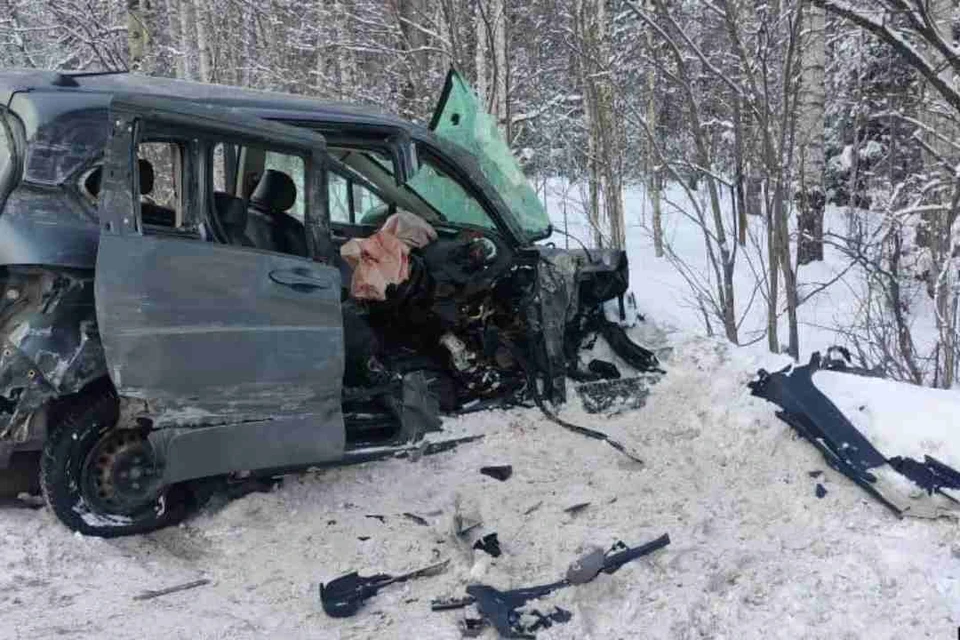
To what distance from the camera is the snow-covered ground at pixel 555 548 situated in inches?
120

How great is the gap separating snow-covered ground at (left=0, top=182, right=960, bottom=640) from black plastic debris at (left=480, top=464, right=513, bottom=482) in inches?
2.2

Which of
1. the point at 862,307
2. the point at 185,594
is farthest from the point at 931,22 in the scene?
the point at 185,594

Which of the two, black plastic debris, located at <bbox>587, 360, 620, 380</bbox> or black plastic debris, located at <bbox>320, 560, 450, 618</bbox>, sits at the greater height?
black plastic debris, located at <bbox>587, 360, 620, 380</bbox>

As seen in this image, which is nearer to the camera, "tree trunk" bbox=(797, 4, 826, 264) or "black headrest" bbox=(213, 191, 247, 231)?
"black headrest" bbox=(213, 191, 247, 231)

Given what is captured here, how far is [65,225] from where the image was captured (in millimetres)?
3385

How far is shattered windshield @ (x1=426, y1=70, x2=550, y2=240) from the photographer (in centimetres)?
520

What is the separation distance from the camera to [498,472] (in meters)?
4.40

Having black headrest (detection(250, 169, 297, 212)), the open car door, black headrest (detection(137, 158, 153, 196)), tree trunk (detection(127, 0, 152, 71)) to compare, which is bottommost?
the open car door

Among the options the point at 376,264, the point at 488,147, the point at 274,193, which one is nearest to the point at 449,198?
the point at 488,147

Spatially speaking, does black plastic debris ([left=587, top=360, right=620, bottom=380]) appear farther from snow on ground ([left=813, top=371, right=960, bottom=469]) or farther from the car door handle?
the car door handle

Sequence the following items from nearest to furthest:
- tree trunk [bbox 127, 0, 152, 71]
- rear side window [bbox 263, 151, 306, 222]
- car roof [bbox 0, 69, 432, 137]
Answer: car roof [bbox 0, 69, 432, 137], rear side window [bbox 263, 151, 306, 222], tree trunk [bbox 127, 0, 152, 71]

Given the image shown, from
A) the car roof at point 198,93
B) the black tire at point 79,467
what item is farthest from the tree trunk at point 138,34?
the black tire at point 79,467

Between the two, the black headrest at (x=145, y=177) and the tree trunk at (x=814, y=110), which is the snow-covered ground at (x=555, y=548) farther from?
the tree trunk at (x=814, y=110)

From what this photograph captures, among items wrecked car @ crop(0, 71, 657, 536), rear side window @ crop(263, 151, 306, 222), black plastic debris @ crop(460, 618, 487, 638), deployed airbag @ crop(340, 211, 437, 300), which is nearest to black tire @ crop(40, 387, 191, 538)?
wrecked car @ crop(0, 71, 657, 536)
